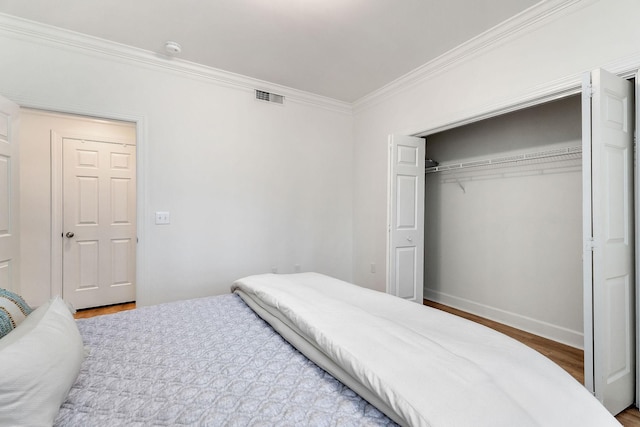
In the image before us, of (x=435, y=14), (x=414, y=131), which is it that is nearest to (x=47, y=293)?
(x=414, y=131)

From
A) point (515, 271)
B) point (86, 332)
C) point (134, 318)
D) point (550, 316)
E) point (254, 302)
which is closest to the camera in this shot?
point (86, 332)

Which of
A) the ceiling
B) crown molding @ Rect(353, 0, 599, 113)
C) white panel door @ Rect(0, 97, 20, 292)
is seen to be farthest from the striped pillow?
crown molding @ Rect(353, 0, 599, 113)

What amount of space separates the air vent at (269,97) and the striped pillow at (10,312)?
2.86 m

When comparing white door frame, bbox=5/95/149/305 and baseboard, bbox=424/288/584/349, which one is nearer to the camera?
baseboard, bbox=424/288/584/349

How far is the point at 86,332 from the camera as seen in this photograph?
1.49m

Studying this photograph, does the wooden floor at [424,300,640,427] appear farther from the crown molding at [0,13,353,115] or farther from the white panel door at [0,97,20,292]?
the white panel door at [0,97,20,292]

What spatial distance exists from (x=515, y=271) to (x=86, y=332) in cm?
362

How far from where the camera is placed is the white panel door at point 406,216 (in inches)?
126

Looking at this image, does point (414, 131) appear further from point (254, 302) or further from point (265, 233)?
point (254, 302)

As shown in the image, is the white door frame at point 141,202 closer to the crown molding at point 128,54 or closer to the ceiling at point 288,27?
the crown molding at point 128,54

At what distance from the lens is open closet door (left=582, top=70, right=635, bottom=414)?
5.59 ft

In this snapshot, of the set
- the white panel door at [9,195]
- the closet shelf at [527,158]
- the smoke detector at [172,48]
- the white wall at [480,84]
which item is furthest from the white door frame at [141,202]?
the closet shelf at [527,158]

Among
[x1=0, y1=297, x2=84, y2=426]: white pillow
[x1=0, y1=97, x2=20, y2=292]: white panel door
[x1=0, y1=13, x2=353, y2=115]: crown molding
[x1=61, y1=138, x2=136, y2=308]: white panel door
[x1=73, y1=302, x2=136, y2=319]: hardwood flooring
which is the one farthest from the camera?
[x1=61, y1=138, x2=136, y2=308]: white panel door

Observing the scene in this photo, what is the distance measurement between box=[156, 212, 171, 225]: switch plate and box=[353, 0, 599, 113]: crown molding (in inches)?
110
